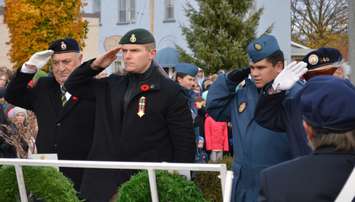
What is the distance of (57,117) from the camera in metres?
6.64

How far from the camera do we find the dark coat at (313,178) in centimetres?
317

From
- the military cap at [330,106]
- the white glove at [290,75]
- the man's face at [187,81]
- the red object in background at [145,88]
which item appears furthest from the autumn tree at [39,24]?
the military cap at [330,106]

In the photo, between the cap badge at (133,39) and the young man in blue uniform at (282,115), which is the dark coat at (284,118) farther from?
the cap badge at (133,39)

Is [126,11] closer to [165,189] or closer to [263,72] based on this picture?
[263,72]

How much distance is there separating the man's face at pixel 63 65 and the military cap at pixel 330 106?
3.60 metres

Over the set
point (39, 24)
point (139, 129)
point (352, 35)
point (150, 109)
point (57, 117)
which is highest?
point (352, 35)

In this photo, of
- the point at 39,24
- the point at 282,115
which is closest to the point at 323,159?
the point at 282,115

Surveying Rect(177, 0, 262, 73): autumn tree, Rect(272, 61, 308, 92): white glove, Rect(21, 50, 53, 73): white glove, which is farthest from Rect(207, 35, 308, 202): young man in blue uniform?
Rect(177, 0, 262, 73): autumn tree

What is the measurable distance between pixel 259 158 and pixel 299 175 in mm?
2037

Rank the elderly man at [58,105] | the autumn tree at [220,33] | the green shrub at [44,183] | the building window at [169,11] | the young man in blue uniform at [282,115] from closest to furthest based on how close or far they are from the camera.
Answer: the young man in blue uniform at [282,115], the green shrub at [44,183], the elderly man at [58,105], the autumn tree at [220,33], the building window at [169,11]

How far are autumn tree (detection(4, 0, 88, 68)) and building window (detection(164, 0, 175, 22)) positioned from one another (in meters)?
12.0

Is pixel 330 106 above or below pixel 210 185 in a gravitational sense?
above

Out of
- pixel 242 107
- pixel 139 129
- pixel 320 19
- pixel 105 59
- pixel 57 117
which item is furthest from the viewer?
pixel 320 19

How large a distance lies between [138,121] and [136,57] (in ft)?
1.50
